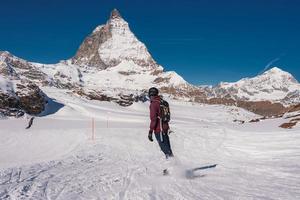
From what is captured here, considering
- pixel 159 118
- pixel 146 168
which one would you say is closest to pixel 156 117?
pixel 159 118

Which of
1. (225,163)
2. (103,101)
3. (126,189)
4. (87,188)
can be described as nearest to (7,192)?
(87,188)

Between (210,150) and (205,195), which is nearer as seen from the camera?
(205,195)

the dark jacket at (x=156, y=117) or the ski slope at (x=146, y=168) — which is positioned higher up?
the dark jacket at (x=156, y=117)

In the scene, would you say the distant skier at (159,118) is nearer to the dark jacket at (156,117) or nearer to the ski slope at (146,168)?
the dark jacket at (156,117)

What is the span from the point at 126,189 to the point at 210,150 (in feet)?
32.3

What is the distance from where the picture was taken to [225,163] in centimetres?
1345

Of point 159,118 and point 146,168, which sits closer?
point 159,118

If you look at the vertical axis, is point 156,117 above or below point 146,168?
above

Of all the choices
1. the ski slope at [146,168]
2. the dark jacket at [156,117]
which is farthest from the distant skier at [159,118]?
the ski slope at [146,168]

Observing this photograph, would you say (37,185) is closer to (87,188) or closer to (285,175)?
(87,188)

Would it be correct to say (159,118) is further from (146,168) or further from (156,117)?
(146,168)

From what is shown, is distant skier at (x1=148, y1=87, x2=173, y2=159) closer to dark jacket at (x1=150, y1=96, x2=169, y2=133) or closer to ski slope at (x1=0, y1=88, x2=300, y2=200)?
dark jacket at (x1=150, y1=96, x2=169, y2=133)

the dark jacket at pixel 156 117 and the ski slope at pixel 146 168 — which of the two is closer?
the ski slope at pixel 146 168

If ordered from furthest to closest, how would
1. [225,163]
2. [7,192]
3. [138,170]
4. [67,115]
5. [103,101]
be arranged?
[103,101] < [67,115] < [225,163] < [138,170] < [7,192]
